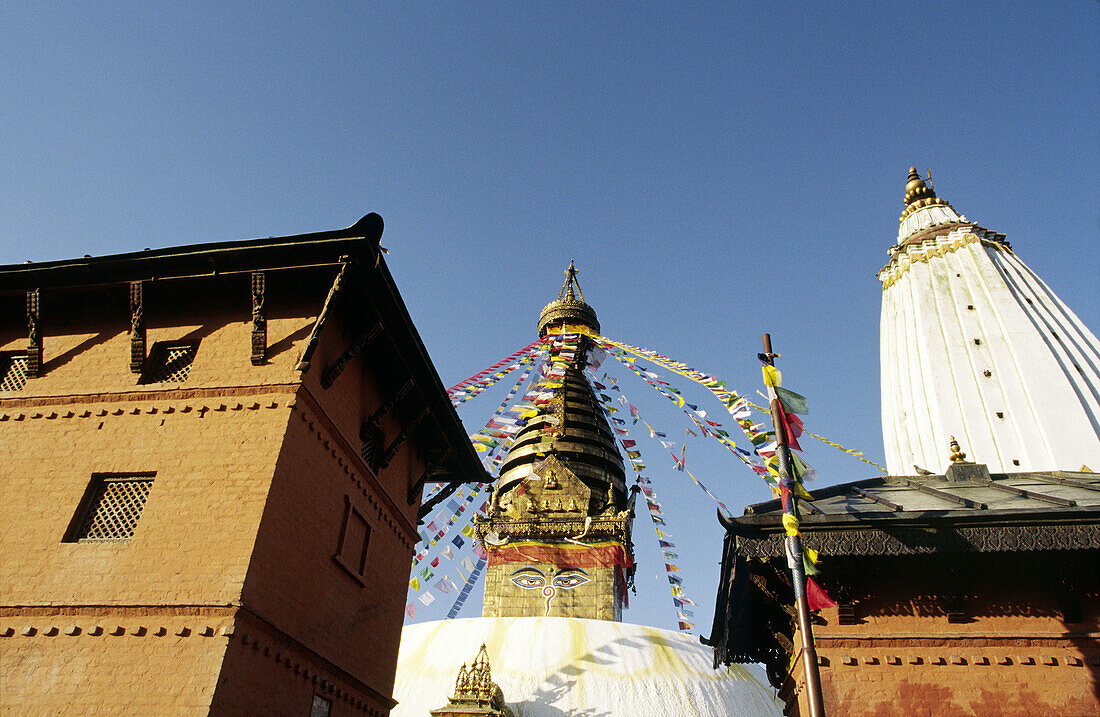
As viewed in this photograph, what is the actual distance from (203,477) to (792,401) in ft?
22.7

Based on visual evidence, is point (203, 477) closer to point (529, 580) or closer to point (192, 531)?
point (192, 531)

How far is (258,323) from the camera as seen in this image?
9289 mm

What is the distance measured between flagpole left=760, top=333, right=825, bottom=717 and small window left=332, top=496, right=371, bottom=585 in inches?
223

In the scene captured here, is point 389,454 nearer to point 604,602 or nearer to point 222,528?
A: point 222,528

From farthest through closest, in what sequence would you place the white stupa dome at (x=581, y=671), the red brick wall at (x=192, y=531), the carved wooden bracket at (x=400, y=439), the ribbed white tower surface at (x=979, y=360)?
the ribbed white tower surface at (x=979, y=360)
the white stupa dome at (x=581, y=671)
the carved wooden bracket at (x=400, y=439)
the red brick wall at (x=192, y=531)

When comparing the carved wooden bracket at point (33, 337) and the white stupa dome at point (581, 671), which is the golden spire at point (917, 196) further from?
the carved wooden bracket at point (33, 337)

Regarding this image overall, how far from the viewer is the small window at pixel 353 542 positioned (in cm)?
981

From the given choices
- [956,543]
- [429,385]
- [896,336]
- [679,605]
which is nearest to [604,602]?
[679,605]

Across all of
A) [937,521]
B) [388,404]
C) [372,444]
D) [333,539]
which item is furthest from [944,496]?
[372,444]

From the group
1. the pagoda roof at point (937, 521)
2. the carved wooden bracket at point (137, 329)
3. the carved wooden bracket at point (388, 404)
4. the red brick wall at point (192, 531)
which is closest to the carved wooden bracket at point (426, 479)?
the red brick wall at point (192, 531)

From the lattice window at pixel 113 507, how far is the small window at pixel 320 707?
2.93 m

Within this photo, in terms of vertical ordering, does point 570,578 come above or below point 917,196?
below

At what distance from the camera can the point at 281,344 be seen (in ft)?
30.9

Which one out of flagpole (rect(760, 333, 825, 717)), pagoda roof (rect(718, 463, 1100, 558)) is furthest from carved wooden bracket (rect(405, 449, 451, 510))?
flagpole (rect(760, 333, 825, 717))
